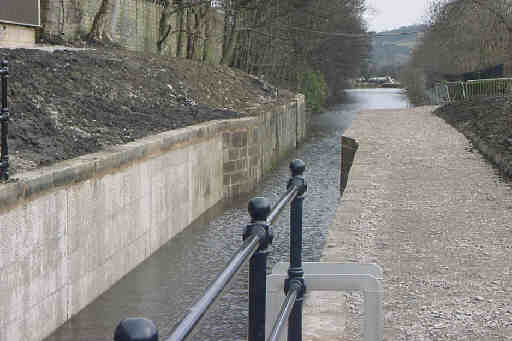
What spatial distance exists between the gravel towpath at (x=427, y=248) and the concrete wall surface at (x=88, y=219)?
8.61 ft

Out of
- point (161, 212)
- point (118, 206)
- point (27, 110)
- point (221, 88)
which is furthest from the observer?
point (221, 88)

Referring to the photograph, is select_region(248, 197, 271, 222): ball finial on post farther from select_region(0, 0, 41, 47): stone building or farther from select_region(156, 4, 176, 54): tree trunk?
select_region(156, 4, 176, 54): tree trunk

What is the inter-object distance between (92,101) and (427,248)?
782 cm

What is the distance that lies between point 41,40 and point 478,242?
44.5 ft

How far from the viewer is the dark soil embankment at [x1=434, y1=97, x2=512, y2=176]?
16297 mm

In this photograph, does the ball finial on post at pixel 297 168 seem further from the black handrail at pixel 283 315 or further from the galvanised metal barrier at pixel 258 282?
the black handrail at pixel 283 315

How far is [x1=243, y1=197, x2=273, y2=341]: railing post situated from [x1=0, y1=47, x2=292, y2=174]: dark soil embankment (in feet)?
20.9

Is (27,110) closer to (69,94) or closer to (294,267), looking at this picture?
(69,94)

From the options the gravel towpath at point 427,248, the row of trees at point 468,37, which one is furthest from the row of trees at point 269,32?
the gravel towpath at point 427,248

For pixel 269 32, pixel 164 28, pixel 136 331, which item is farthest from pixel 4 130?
pixel 269 32

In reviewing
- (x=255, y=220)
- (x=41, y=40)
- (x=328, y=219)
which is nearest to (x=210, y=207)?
(x=328, y=219)

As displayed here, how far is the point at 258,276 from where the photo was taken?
262cm

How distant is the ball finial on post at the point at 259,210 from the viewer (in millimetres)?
2689

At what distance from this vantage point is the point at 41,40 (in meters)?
19.5
